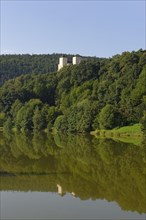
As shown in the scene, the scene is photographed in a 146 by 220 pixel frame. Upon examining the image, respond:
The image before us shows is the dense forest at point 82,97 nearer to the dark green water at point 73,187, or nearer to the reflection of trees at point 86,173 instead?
the reflection of trees at point 86,173

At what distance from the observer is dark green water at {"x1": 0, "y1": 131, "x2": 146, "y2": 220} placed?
65.4 ft

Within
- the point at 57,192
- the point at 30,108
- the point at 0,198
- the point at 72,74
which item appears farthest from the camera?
the point at 72,74

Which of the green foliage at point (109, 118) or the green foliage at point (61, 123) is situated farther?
the green foliage at point (61, 123)

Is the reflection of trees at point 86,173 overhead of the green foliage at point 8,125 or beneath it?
overhead

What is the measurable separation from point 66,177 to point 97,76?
78.1 meters

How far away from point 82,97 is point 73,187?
70.7 m

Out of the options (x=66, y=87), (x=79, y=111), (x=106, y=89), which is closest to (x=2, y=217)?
(x=79, y=111)

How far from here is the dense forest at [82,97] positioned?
7862 centimetres

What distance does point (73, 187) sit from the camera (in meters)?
26.0

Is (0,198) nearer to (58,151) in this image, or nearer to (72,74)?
(58,151)

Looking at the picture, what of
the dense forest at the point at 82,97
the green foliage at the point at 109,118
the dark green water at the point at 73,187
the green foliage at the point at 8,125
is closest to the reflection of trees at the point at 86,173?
the dark green water at the point at 73,187

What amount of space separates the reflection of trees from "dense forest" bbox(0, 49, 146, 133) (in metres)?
26.3

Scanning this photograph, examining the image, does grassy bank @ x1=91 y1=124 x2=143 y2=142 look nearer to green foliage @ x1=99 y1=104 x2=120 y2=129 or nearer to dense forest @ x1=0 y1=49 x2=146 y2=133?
green foliage @ x1=99 y1=104 x2=120 y2=129

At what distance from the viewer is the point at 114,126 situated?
258 feet
